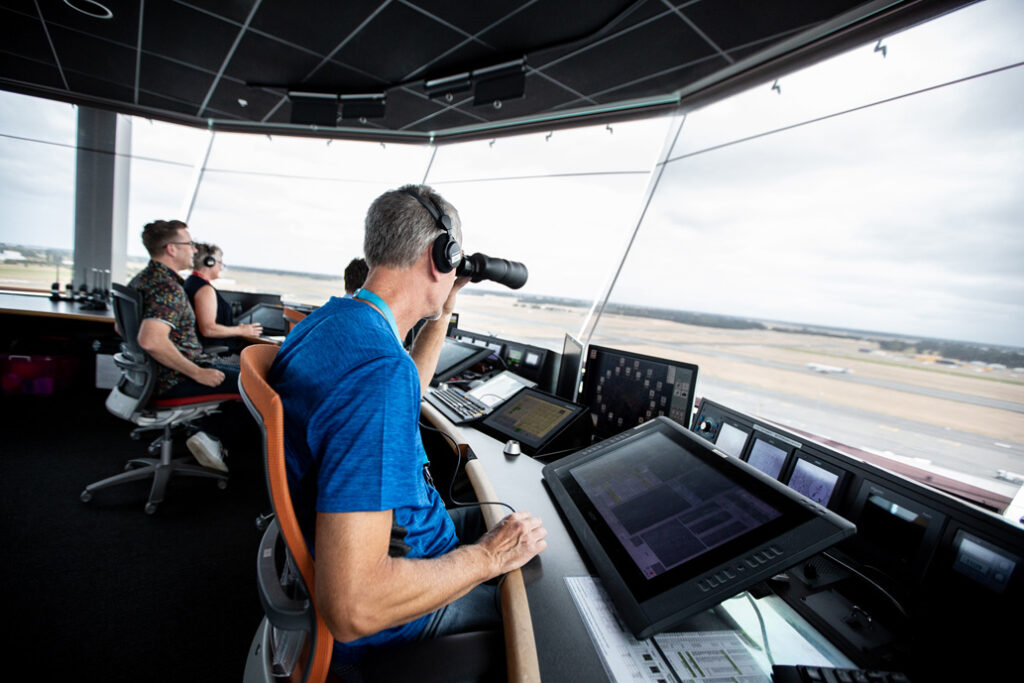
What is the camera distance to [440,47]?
2.82m

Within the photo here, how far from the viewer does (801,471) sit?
3.33 feet

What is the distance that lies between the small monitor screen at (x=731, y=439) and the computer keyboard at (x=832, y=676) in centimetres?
58

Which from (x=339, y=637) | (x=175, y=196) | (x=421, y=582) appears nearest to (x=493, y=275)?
(x=421, y=582)

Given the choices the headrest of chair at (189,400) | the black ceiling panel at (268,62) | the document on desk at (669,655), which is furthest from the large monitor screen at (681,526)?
the black ceiling panel at (268,62)

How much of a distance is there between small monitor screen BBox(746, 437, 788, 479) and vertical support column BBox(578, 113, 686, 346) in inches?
80.3

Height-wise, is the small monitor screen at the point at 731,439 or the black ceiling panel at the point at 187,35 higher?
the black ceiling panel at the point at 187,35

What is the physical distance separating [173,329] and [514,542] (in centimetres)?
253

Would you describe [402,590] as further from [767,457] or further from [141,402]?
[141,402]

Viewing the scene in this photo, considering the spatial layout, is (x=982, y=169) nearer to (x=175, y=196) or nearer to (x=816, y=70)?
(x=816, y=70)

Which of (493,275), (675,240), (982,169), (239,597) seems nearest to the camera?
(493,275)

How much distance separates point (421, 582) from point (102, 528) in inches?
98.2

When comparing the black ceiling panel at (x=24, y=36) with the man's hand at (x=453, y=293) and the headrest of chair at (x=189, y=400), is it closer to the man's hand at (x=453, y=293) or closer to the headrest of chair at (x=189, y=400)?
the headrest of chair at (x=189, y=400)

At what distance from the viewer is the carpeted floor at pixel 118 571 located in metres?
1.48

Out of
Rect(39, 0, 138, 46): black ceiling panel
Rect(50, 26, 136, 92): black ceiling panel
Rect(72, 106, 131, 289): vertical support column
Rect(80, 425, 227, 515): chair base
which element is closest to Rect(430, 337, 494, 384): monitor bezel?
Rect(80, 425, 227, 515): chair base
